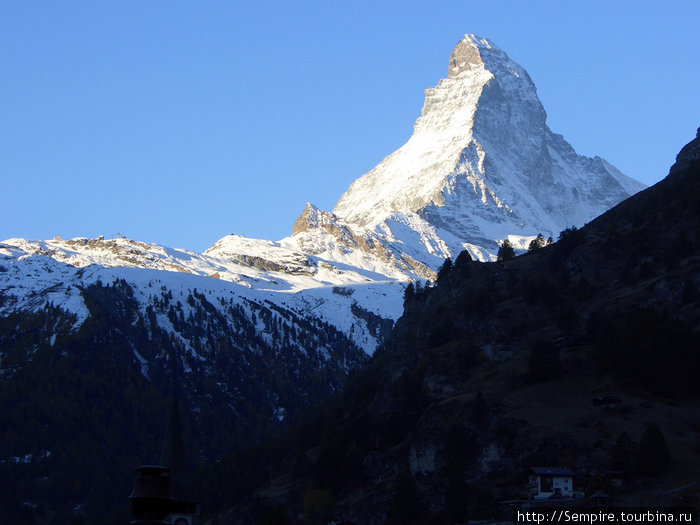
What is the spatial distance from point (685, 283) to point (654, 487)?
5089cm

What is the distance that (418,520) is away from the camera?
12588 centimetres

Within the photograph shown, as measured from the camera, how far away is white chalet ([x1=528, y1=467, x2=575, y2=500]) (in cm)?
11426

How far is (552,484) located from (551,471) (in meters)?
1.65

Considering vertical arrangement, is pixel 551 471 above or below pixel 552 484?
above

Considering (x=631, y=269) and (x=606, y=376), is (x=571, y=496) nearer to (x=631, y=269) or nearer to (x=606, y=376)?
(x=606, y=376)

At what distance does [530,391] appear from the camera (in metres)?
144

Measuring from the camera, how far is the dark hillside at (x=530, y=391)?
405 ft

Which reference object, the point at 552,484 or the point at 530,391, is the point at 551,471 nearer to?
the point at 552,484

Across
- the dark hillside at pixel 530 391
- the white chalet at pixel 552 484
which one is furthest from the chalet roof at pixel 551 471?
the dark hillside at pixel 530 391

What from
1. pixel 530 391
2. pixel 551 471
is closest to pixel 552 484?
pixel 551 471

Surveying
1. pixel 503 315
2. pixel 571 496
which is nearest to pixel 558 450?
pixel 571 496

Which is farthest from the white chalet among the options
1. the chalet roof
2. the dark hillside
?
the dark hillside

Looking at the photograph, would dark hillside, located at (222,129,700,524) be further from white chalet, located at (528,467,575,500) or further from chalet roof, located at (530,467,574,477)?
white chalet, located at (528,467,575,500)

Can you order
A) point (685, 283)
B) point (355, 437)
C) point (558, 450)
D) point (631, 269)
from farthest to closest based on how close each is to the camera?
1. point (631, 269)
2. point (355, 437)
3. point (685, 283)
4. point (558, 450)
